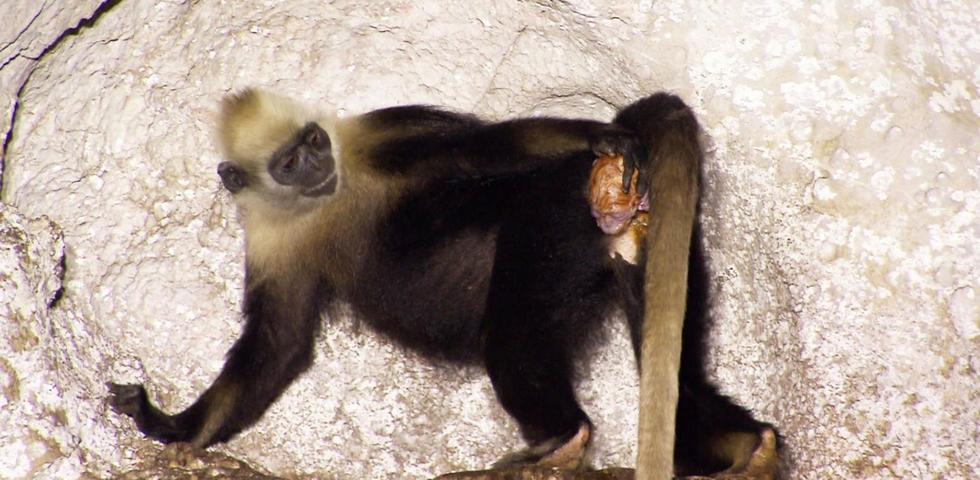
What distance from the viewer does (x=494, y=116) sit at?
4.44 m

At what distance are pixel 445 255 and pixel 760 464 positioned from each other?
1.24 m

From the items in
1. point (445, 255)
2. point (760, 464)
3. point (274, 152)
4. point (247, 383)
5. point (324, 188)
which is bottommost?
point (247, 383)

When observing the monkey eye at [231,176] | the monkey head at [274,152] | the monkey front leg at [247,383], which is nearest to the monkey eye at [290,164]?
the monkey head at [274,152]

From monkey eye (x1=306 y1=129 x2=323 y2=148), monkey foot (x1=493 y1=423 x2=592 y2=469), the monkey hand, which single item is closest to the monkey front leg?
monkey eye (x1=306 y1=129 x2=323 y2=148)

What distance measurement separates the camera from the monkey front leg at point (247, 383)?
4004 mm

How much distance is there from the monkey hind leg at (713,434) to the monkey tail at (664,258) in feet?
2.02

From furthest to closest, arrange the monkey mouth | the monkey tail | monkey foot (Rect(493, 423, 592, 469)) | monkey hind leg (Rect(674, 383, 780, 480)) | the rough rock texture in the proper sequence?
the monkey mouth, monkey hind leg (Rect(674, 383, 780, 480)), monkey foot (Rect(493, 423, 592, 469)), the rough rock texture, the monkey tail

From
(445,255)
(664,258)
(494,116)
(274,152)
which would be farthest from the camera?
(494,116)

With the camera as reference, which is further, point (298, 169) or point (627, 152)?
point (298, 169)

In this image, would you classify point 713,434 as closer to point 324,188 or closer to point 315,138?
point 324,188

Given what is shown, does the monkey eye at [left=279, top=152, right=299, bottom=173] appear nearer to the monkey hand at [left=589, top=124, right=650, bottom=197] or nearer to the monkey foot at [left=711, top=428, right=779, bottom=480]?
the monkey hand at [left=589, top=124, right=650, bottom=197]

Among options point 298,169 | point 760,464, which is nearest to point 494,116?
point 298,169

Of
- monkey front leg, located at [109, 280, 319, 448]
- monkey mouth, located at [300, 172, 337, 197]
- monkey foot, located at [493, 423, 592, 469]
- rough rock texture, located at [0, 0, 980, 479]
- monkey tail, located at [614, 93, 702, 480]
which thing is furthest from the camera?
monkey mouth, located at [300, 172, 337, 197]

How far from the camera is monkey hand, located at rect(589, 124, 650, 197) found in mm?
3533
